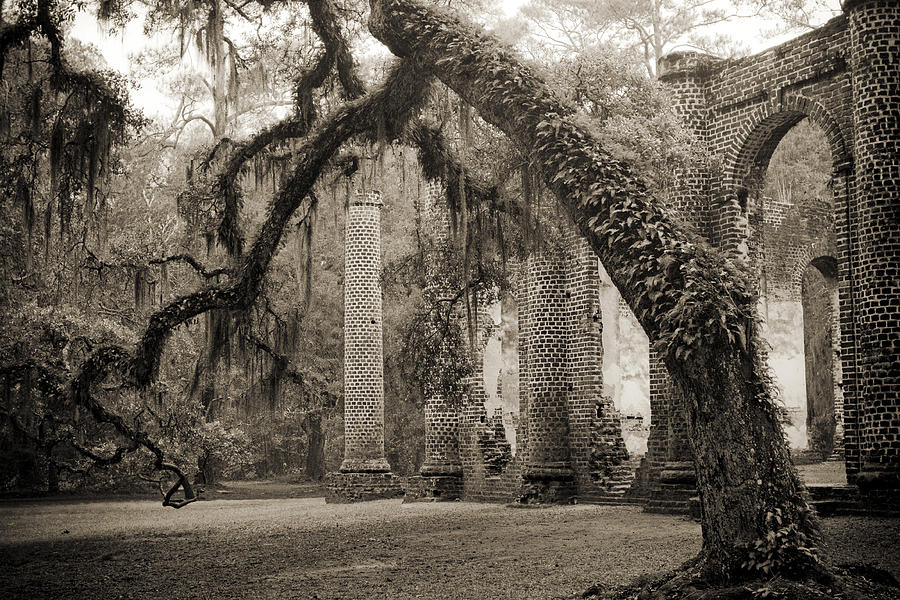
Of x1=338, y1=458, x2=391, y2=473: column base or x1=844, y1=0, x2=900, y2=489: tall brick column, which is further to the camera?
x1=338, y1=458, x2=391, y2=473: column base

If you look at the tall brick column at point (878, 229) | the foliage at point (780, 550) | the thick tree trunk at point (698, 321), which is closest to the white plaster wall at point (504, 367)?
the tall brick column at point (878, 229)

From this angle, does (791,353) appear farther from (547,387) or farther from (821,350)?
(547,387)

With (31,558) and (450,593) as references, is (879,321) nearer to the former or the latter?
(450,593)

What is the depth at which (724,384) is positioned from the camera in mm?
6355

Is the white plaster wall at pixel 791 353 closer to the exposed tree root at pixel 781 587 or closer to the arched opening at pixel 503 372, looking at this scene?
the arched opening at pixel 503 372

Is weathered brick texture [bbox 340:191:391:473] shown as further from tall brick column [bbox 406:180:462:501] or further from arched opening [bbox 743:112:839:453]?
arched opening [bbox 743:112:839:453]

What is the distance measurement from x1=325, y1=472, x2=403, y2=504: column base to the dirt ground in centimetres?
390

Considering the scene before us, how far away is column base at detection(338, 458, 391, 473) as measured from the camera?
68.8 ft

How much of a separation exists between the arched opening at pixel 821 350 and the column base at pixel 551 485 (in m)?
8.87

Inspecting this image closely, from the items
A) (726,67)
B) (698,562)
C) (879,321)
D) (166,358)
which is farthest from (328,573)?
(166,358)

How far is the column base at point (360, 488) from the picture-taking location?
20.7m

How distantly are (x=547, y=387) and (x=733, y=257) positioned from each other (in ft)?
15.2

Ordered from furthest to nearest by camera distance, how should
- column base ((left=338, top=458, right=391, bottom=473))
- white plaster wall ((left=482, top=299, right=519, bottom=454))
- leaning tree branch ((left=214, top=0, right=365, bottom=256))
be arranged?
column base ((left=338, top=458, right=391, bottom=473))
white plaster wall ((left=482, top=299, right=519, bottom=454))
leaning tree branch ((left=214, top=0, right=365, bottom=256))

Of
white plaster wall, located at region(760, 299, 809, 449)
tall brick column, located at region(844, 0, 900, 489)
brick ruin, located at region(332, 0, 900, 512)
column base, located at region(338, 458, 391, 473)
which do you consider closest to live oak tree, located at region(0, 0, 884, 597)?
tall brick column, located at region(844, 0, 900, 489)
